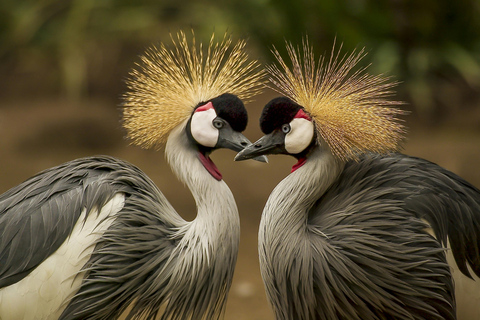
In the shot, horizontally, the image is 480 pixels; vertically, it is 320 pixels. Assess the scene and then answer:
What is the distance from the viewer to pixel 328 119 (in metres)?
1.57

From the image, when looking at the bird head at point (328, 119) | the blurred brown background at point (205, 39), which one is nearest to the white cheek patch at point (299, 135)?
the bird head at point (328, 119)

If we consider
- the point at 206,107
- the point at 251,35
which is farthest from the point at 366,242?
the point at 251,35

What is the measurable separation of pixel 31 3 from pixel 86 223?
2.82 meters

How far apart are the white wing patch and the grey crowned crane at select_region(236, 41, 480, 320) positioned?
0.46 m

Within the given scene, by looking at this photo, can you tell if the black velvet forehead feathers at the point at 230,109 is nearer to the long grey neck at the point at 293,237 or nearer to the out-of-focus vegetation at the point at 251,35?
the long grey neck at the point at 293,237

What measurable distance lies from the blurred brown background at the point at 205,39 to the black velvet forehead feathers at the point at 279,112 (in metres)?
1.24

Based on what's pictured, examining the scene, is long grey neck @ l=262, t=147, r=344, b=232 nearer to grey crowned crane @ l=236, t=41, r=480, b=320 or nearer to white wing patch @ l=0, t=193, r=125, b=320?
grey crowned crane @ l=236, t=41, r=480, b=320

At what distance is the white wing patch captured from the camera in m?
1.51

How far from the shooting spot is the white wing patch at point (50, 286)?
151cm

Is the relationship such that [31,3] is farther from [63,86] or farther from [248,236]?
[248,236]

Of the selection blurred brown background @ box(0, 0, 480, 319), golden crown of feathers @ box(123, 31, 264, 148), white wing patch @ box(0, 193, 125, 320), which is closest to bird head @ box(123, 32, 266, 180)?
golden crown of feathers @ box(123, 31, 264, 148)

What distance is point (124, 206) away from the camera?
5.24 feet

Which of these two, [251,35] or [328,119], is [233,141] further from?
[251,35]

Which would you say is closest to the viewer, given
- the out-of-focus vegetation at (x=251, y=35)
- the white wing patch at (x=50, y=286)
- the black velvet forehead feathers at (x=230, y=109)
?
the white wing patch at (x=50, y=286)
